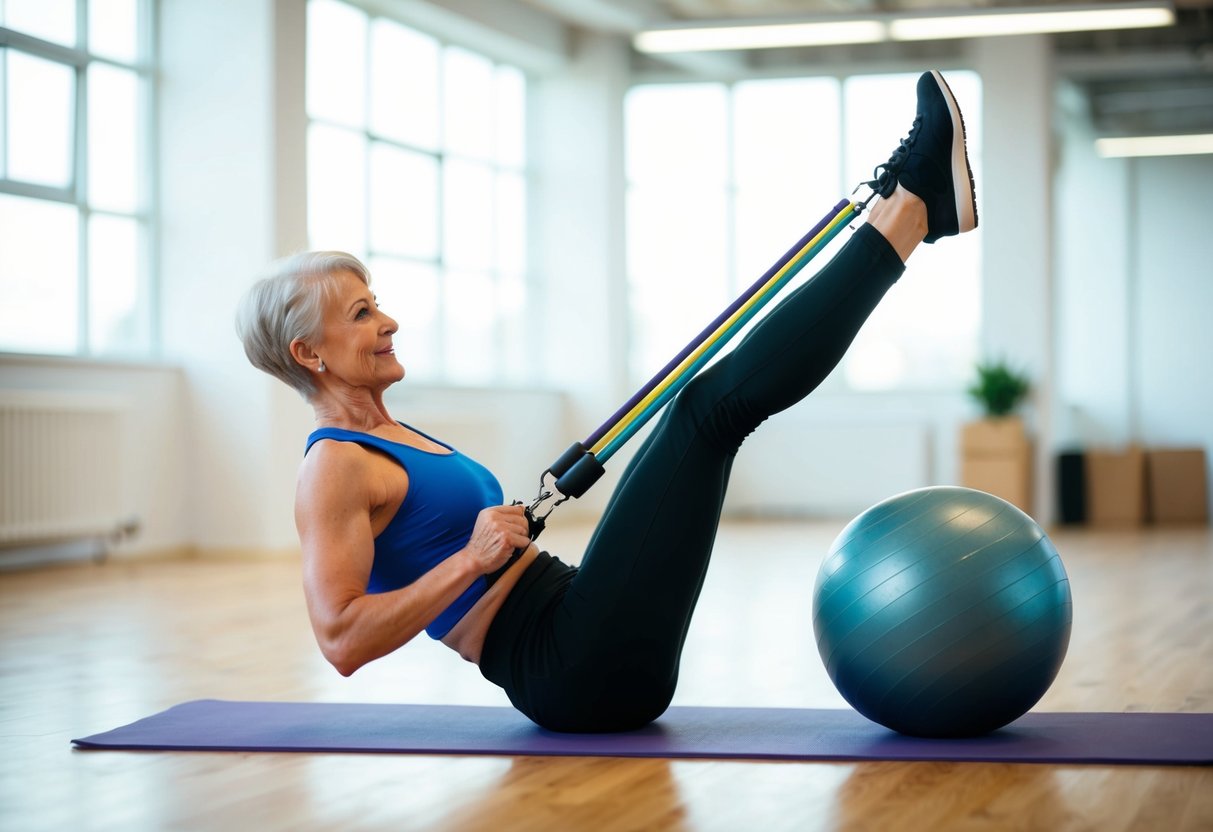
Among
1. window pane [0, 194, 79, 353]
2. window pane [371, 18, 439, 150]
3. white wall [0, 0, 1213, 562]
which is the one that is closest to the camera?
window pane [0, 194, 79, 353]

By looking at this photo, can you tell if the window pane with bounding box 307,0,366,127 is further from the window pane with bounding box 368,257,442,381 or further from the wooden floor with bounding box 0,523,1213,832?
the wooden floor with bounding box 0,523,1213,832

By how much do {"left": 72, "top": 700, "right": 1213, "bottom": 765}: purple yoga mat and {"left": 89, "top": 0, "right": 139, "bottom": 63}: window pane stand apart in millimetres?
4417

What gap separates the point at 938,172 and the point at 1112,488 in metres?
7.39

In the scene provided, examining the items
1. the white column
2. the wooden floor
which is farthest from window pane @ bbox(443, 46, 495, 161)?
the wooden floor

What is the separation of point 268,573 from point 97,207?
71.1 inches

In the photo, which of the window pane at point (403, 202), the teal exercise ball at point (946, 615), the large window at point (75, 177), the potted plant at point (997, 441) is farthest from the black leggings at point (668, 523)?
the potted plant at point (997, 441)

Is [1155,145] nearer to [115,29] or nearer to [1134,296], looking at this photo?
[1134,296]

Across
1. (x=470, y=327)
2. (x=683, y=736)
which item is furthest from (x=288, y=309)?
(x=470, y=327)

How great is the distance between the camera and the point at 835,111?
949 cm

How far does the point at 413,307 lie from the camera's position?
7.95m

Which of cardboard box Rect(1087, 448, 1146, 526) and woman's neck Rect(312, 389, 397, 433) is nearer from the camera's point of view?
woman's neck Rect(312, 389, 397, 433)

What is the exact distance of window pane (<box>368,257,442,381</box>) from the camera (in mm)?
7746

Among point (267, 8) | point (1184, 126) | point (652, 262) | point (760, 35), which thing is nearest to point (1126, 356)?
point (1184, 126)

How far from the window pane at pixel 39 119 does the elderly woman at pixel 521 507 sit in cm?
413
